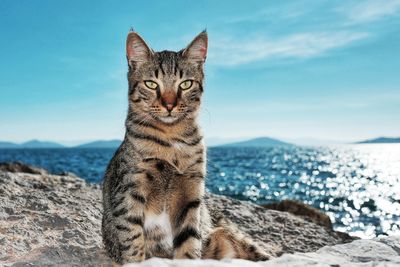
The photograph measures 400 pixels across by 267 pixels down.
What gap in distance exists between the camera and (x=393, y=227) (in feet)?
70.2

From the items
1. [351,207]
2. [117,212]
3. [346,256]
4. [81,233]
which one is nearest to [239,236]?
[346,256]

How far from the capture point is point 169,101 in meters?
4.83

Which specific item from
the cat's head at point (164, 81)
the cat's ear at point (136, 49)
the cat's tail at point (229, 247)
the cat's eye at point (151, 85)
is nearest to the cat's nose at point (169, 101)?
the cat's head at point (164, 81)

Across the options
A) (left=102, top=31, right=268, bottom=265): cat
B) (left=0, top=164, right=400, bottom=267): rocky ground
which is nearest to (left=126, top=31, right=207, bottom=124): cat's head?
(left=102, top=31, right=268, bottom=265): cat

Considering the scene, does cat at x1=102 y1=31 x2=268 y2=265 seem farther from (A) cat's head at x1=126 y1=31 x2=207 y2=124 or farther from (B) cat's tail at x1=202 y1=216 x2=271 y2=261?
(B) cat's tail at x1=202 y1=216 x2=271 y2=261

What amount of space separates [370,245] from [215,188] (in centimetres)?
2749

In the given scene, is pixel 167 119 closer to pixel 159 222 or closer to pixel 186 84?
pixel 186 84

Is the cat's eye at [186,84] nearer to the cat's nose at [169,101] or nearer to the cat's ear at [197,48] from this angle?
the cat's nose at [169,101]

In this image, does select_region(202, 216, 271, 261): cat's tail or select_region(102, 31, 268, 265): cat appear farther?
select_region(202, 216, 271, 261): cat's tail

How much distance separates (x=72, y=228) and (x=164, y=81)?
2.57 meters

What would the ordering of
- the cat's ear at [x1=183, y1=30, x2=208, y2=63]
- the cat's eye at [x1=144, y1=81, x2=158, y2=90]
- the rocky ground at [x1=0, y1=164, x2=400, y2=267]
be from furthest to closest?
the rocky ground at [x1=0, y1=164, x2=400, y2=267] → the cat's ear at [x1=183, y1=30, x2=208, y2=63] → the cat's eye at [x1=144, y1=81, x2=158, y2=90]

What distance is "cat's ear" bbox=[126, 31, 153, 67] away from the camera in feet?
16.5

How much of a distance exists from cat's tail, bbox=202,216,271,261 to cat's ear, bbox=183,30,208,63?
209 centimetres

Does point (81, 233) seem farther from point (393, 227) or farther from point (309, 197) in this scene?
point (309, 197)
